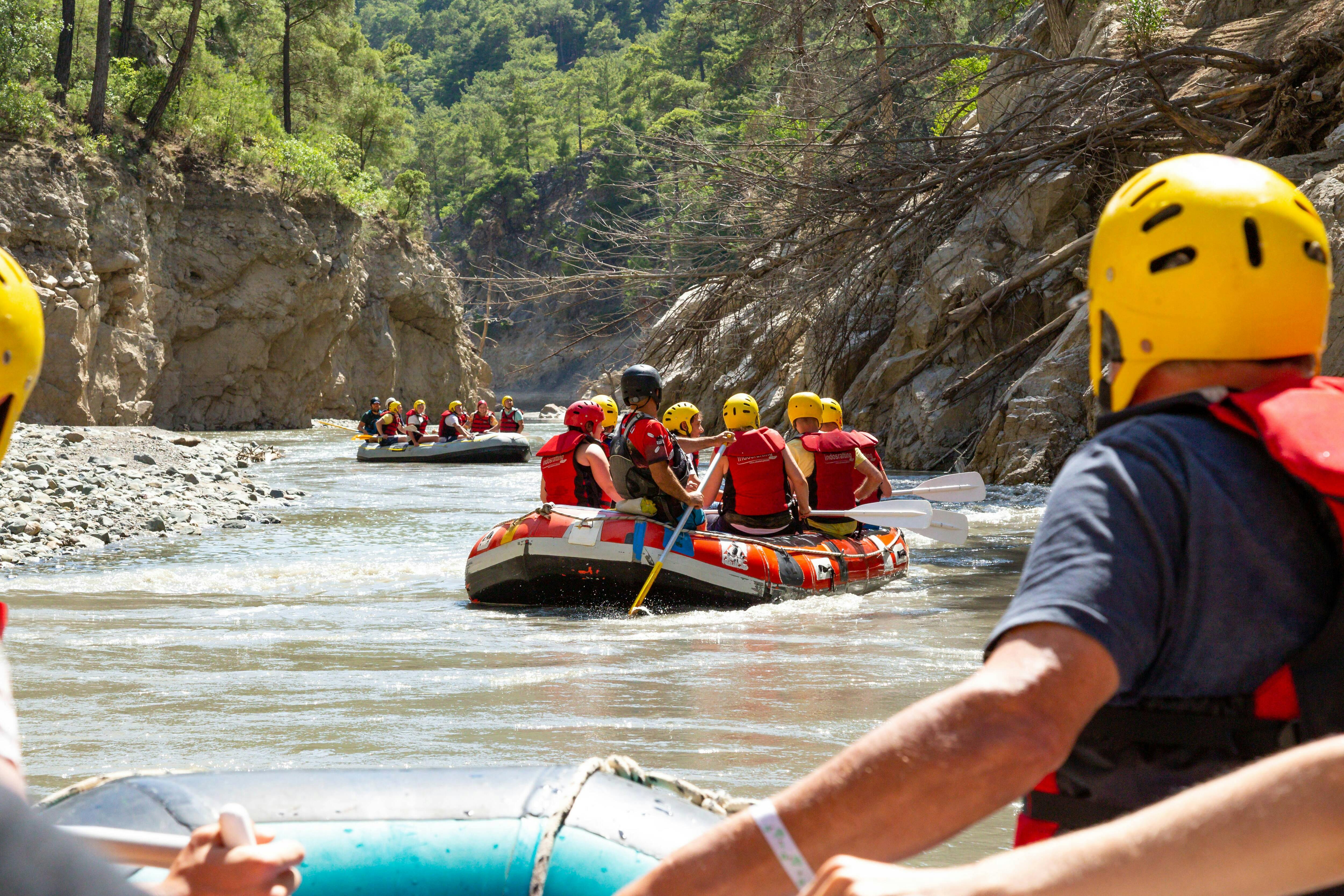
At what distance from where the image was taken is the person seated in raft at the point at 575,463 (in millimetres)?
8578

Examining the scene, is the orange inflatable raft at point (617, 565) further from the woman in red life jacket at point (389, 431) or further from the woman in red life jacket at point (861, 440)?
the woman in red life jacket at point (389, 431)

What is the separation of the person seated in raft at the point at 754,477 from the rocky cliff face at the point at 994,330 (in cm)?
259

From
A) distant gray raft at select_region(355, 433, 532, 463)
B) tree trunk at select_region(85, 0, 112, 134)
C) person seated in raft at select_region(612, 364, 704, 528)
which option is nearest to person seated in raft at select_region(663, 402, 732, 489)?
person seated in raft at select_region(612, 364, 704, 528)

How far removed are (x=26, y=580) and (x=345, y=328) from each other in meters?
25.8

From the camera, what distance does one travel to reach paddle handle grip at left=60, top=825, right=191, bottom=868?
1232 millimetres

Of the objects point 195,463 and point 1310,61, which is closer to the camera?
point 1310,61

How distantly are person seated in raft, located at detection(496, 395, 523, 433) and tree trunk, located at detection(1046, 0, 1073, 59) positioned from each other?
40.2 feet

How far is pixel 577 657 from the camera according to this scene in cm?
649

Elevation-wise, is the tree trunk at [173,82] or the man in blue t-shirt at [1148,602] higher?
the tree trunk at [173,82]

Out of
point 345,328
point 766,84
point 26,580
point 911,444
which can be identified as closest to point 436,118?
point 345,328

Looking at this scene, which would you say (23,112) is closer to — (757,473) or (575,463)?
(575,463)

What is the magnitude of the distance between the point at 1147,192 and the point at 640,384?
6366 mm

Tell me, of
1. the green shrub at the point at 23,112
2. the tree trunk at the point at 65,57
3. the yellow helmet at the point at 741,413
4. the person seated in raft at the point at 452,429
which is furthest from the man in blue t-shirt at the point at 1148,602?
the tree trunk at the point at 65,57

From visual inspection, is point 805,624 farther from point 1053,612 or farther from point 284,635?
point 1053,612
